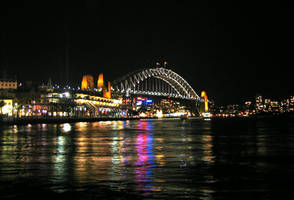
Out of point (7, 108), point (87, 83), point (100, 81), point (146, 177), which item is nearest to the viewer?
point (146, 177)

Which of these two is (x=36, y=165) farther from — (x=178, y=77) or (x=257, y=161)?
(x=178, y=77)

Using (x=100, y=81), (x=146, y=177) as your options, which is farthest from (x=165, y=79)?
(x=146, y=177)

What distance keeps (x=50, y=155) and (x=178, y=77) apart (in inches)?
5291

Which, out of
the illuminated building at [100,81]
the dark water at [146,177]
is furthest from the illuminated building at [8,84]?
the dark water at [146,177]

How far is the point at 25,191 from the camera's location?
384 inches

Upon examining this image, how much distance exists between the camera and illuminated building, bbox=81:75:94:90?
456 feet

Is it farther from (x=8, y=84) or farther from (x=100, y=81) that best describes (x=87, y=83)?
(x=8, y=84)

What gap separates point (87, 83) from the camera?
461 feet

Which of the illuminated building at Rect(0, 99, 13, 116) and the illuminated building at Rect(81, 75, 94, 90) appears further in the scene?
the illuminated building at Rect(81, 75, 94, 90)

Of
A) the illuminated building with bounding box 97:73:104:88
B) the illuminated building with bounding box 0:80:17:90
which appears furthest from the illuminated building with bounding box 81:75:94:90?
the illuminated building with bounding box 0:80:17:90

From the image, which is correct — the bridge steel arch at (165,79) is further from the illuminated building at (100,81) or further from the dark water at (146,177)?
the dark water at (146,177)

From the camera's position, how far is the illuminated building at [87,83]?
5472 inches

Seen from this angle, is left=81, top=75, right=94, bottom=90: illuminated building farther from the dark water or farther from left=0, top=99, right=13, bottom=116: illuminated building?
the dark water

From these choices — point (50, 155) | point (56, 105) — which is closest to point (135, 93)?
point (56, 105)
